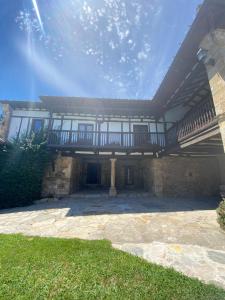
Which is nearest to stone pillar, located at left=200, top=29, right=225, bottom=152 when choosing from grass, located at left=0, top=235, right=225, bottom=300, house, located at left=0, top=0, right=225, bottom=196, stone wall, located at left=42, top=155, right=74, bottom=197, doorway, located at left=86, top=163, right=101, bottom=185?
house, located at left=0, top=0, right=225, bottom=196

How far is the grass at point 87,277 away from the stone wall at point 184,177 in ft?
27.8

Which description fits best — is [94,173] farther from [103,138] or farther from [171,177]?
[171,177]

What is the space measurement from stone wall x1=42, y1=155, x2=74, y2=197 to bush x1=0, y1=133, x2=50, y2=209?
2.09 ft

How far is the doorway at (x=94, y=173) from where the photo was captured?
49.9 ft

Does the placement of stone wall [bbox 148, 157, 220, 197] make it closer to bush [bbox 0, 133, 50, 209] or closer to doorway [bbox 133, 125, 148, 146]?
doorway [bbox 133, 125, 148, 146]

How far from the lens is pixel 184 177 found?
11.8 metres

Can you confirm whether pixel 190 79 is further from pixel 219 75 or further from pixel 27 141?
pixel 27 141

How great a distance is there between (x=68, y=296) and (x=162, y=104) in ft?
35.7

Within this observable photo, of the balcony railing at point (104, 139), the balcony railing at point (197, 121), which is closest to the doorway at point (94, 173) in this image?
the balcony railing at point (104, 139)

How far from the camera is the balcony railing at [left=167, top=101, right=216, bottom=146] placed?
6.20m

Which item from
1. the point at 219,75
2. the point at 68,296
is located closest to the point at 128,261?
the point at 68,296

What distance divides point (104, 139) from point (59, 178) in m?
4.14

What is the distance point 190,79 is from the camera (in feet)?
26.2

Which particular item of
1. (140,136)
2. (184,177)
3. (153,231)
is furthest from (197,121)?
(184,177)
